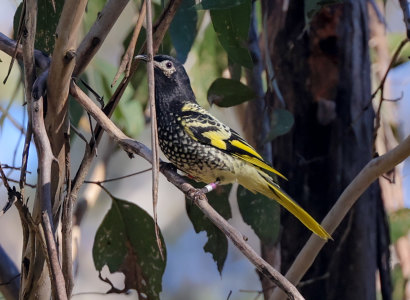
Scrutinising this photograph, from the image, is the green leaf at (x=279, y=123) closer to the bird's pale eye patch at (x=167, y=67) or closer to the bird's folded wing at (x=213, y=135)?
the bird's folded wing at (x=213, y=135)

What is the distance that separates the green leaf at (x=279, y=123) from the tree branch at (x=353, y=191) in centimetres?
60

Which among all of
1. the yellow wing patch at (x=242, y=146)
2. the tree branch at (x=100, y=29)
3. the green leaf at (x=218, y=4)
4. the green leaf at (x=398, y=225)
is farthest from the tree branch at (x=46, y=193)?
the green leaf at (x=398, y=225)

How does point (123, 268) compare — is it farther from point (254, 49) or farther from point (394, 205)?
point (394, 205)

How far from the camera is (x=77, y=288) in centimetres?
753

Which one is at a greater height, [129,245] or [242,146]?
[242,146]

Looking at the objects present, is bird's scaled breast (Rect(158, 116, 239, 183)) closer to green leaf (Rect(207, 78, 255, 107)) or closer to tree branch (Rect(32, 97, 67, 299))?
green leaf (Rect(207, 78, 255, 107))

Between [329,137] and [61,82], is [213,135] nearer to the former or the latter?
[329,137]

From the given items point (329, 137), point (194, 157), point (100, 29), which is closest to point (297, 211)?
point (194, 157)

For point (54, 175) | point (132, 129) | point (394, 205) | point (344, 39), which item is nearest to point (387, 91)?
point (394, 205)

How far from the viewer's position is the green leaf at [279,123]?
8.71 feet

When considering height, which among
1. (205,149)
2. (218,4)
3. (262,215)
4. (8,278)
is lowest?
(8,278)

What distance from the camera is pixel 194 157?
2613 millimetres

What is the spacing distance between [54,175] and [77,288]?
5913mm

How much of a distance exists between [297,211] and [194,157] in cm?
45
